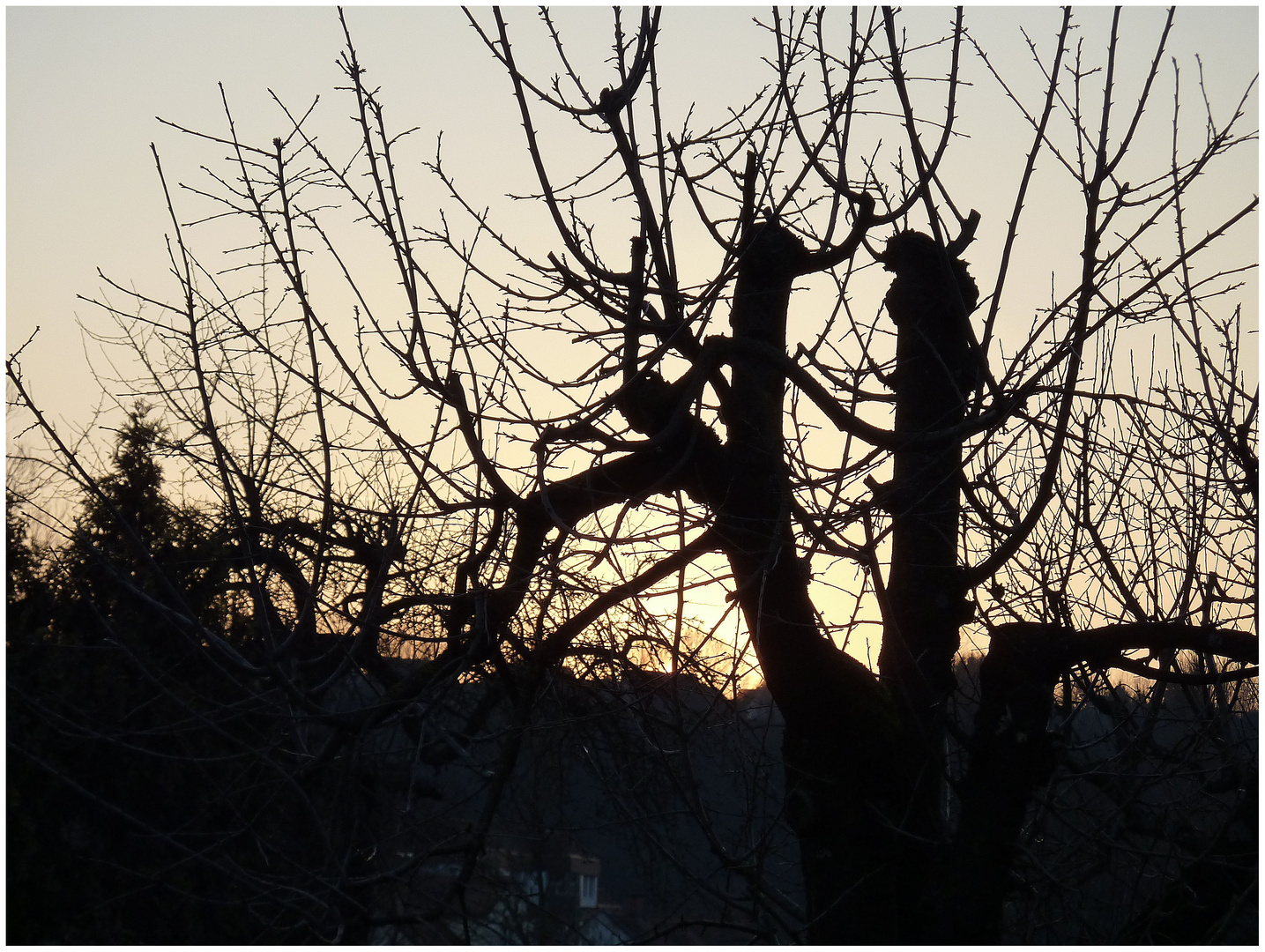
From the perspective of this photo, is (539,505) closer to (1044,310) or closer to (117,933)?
(1044,310)

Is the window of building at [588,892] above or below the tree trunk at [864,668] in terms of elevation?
below

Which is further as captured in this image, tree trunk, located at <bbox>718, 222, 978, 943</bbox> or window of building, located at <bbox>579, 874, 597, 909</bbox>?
window of building, located at <bbox>579, 874, 597, 909</bbox>

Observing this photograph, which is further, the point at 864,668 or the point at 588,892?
the point at 588,892

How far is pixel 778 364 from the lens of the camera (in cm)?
352

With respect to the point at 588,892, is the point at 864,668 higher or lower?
higher

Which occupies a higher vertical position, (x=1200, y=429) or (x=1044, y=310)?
(x=1044, y=310)

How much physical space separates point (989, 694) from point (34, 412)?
3040mm

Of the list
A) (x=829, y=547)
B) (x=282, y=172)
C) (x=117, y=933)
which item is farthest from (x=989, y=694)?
(x=117, y=933)

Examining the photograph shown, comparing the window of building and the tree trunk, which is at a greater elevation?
the tree trunk

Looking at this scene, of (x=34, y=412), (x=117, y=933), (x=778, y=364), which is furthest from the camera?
(x=117, y=933)

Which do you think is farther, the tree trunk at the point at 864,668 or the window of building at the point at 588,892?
the window of building at the point at 588,892

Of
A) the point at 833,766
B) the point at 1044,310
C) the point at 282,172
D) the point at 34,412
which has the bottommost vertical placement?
the point at 833,766

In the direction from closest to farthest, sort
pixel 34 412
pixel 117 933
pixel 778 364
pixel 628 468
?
pixel 34 412 < pixel 778 364 < pixel 628 468 < pixel 117 933

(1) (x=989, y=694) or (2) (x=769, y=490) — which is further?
(2) (x=769, y=490)
